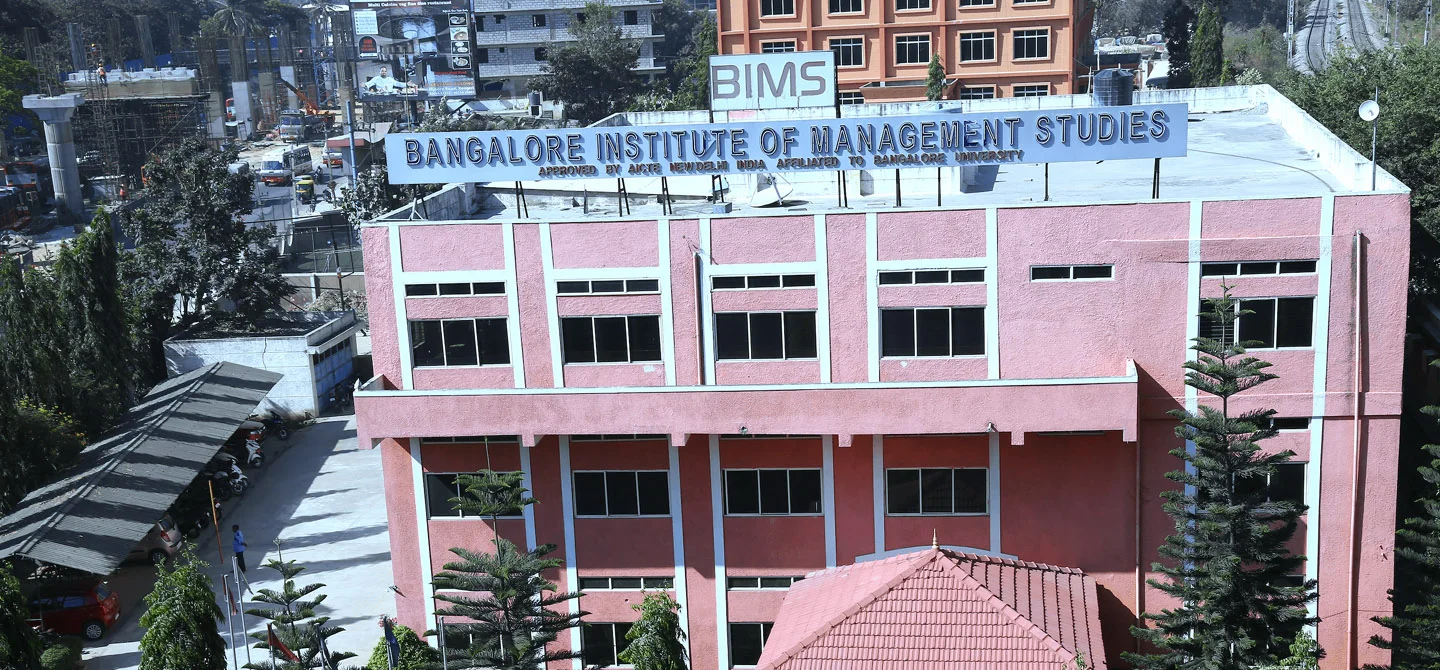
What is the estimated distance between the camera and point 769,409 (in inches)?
800

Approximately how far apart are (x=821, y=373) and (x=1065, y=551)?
4.83m

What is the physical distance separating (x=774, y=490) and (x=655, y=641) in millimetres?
3812

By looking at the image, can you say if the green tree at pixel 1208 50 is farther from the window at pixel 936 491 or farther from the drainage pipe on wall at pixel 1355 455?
the window at pixel 936 491

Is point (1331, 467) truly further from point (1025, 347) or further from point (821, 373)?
point (821, 373)

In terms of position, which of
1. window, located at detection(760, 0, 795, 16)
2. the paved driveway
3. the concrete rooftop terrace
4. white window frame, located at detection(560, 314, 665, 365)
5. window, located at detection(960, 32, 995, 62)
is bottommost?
the paved driveway

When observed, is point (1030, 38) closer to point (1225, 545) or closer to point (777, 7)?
point (777, 7)

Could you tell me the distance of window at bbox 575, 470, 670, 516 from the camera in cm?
2175

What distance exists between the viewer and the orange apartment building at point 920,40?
55781 mm

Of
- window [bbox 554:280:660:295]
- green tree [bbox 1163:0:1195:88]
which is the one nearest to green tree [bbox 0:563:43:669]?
window [bbox 554:280:660:295]

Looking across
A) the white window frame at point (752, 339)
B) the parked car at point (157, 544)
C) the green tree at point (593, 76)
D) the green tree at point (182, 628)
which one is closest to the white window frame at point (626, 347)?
the white window frame at point (752, 339)

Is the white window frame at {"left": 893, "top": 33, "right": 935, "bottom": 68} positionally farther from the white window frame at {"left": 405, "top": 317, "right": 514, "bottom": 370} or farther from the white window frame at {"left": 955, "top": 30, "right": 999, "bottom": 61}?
the white window frame at {"left": 405, "top": 317, "right": 514, "bottom": 370}

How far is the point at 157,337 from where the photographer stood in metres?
39.8

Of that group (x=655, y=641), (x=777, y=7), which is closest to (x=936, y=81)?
(x=777, y=7)

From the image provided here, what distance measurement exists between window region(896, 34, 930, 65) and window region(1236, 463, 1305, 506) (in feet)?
131
